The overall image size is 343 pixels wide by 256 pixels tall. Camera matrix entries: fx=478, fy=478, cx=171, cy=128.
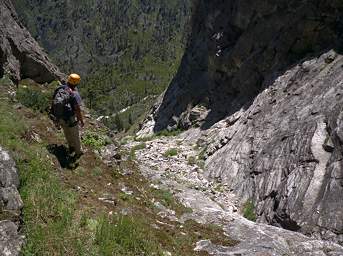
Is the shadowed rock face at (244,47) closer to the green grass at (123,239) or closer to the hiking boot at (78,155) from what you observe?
the hiking boot at (78,155)

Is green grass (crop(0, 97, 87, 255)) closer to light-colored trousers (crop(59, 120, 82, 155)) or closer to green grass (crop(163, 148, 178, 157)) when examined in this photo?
light-colored trousers (crop(59, 120, 82, 155))

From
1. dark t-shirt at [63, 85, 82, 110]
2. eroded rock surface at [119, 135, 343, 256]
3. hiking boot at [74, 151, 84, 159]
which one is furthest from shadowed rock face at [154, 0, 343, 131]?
dark t-shirt at [63, 85, 82, 110]

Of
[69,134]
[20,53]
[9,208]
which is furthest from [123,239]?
[20,53]

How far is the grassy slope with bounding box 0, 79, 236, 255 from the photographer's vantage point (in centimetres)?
948

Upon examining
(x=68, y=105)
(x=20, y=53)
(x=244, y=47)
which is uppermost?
(x=244, y=47)

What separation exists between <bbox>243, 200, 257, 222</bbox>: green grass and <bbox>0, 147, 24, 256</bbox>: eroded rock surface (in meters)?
11.1

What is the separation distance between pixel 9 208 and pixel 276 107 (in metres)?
19.0

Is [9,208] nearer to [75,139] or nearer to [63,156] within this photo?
[63,156]

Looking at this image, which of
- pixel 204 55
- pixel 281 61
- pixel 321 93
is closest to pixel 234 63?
pixel 281 61

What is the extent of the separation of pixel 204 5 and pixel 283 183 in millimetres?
32650

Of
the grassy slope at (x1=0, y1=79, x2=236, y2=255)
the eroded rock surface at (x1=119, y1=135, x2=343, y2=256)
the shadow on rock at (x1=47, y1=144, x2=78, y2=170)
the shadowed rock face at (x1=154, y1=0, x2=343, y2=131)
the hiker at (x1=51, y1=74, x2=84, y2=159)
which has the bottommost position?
the eroded rock surface at (x1=119, y1=135, x2=343, y2=256)

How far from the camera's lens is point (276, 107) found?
25922 millimetres

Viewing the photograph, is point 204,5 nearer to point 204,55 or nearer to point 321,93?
point 204,55

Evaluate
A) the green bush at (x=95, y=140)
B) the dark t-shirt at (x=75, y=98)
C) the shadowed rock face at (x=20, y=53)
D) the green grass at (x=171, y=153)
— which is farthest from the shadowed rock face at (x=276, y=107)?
the shadowed rock face at (x=20, y=53)
